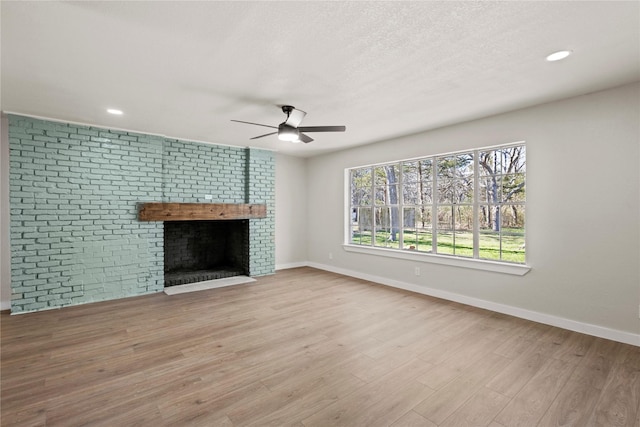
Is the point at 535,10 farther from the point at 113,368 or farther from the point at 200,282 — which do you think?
the point at 200,282

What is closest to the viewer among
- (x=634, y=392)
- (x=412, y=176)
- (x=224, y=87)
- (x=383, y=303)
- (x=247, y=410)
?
(x=247, y=410)

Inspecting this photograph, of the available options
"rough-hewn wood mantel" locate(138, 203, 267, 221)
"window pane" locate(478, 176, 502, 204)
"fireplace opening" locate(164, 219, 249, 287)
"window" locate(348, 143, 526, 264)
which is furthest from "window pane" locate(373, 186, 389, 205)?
"fireplace opening" locate(164, 219, 249, 287)

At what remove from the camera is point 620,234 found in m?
3.00

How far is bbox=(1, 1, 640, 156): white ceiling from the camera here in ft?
6.07

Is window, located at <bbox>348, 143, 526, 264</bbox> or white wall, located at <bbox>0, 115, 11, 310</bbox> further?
white wall, located at <bbox>0, 115, 11, 310</bbox>

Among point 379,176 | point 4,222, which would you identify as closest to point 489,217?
point 379,176

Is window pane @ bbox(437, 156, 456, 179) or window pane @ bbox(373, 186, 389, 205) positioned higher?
window pane @ bbox(437, 156, 456, 179)

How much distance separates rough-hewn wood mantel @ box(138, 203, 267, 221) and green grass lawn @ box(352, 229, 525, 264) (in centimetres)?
259

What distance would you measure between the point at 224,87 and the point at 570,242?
13.3 ft

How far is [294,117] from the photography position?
11.0 ft

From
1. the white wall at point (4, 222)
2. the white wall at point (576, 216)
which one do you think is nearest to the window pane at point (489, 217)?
the white wall at point (576, 216)

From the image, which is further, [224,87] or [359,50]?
[224,87]

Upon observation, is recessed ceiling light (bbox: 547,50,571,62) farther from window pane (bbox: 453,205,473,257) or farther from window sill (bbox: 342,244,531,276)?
→ window sill (bbox: 342,244,531,276)

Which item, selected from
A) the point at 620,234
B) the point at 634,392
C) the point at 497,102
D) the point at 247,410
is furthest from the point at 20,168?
the point at 620,234
